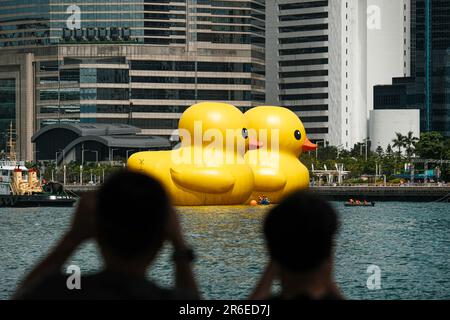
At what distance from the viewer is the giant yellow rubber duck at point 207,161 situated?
8981cm

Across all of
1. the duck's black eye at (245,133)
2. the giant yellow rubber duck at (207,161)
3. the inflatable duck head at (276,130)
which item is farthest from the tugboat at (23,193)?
the duck's black eye at (245,133)

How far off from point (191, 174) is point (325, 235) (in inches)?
3286

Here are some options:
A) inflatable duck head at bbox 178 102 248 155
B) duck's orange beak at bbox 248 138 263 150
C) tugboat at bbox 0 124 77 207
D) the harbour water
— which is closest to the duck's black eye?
inflatable duck head at bbox 178 102 248 155

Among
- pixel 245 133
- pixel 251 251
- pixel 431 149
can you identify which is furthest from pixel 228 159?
pixel 431 149

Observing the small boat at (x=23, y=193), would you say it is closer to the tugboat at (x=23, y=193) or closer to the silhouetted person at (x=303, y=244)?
the tugboat at (x=23, y=193)

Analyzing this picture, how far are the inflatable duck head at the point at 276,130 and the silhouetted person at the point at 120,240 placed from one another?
86048 millimetres

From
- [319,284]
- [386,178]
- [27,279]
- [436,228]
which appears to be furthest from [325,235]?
[386,178]

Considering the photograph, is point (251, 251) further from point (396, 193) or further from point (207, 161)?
point (396, 193)

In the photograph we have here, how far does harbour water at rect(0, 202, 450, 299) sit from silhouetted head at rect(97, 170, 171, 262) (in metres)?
32.9

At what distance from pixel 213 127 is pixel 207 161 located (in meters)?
2.63

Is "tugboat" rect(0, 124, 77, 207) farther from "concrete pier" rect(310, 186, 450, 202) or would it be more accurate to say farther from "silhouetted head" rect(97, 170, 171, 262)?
"silhouetted head" rect(97, 170, 171, 262)

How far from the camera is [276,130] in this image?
93438mm

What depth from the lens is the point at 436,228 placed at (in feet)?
279
